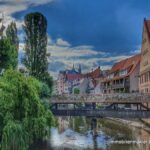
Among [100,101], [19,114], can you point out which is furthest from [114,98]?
[19,114]

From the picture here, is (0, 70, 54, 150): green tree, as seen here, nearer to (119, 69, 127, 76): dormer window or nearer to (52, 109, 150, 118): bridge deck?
(52, 109, 150, 118): bridge deck

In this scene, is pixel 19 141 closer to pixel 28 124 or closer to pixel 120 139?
pixel 28 124

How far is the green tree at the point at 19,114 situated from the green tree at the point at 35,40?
95.3ft

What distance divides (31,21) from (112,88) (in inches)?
1354

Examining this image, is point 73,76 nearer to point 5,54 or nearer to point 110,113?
point 110,113

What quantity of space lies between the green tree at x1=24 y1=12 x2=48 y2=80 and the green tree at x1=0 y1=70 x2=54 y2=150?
29034mm

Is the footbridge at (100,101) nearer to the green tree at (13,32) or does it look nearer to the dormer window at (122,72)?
the green tree at (13,32)

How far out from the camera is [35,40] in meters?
54.5

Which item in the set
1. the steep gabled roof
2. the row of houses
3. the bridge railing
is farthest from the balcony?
the steep gabled roof

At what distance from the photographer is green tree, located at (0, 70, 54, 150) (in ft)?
68.6

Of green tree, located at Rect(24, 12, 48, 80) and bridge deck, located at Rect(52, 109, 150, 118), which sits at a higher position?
green tree, located at Rect(24, 12, 48, 80)

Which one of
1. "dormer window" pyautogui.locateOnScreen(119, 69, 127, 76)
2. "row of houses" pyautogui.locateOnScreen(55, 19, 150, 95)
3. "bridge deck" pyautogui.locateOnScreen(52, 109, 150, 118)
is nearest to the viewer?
"bridge deck" pyautogui.locateOnScreen(52, 109, 150, 118)

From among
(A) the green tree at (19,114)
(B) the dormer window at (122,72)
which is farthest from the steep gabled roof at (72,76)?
(A) the green tree at (19,114)

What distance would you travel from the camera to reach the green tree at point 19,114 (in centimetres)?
2091
